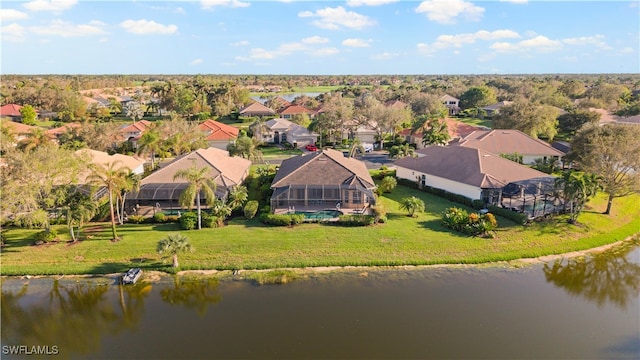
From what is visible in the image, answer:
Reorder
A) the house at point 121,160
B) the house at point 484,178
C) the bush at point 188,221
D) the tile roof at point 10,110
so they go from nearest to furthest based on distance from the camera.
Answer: the bush at point 188,221 < the house at point 484,178 < the house at point 121,160 < the tile roof at point 10,110

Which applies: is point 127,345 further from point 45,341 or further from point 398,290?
point 398,290

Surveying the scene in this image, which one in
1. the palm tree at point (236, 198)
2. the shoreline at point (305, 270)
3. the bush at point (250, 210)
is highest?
the palm tree at point (236, 198)

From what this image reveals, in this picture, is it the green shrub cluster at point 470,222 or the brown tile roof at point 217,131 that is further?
the brown tile roof at point 217,131

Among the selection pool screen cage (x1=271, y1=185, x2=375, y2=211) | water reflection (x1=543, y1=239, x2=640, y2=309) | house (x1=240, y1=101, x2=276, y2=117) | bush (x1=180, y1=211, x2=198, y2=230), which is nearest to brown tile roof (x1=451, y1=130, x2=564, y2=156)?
pool screen cage (x1=271, y1=185, x2=375, y2=211)

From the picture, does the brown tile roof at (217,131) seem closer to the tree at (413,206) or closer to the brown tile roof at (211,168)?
the brown tile roof at (211,168)

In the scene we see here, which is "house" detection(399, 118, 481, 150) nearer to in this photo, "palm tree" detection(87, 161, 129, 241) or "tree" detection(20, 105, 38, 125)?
"palm tree" detection(87, 161, 129, 241)

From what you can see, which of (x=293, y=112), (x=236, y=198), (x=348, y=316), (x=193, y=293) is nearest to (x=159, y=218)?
(x=236, y=198)

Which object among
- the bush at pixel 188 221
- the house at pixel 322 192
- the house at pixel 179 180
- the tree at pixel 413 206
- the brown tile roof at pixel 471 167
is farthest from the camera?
the brown tile roof at pixel 471 167

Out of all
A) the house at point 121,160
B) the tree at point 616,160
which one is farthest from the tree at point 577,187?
the house at point 121,160
